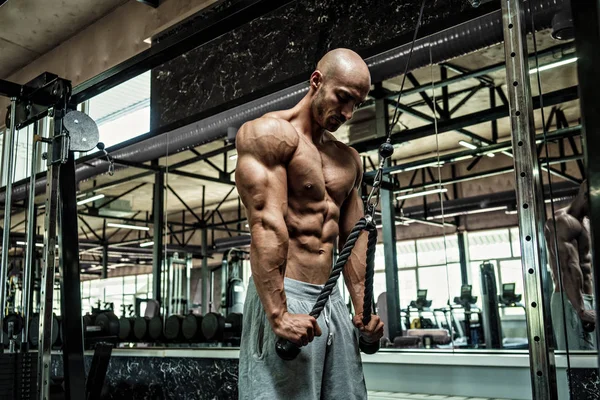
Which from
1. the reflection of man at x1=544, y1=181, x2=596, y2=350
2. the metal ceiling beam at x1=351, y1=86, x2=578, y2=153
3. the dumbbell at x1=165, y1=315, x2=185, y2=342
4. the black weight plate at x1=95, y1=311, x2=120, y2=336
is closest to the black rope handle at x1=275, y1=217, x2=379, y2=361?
the reflection of man at x1=544, y1=181, x2=596, y2=350

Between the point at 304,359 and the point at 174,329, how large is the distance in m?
3.88

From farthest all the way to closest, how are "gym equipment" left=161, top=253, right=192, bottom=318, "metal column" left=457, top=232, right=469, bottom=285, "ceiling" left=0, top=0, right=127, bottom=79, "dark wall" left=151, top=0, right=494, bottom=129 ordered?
"metal column" left=457, top=232, right=469, bottom=285 < "gym equipment" left=161, top=253, right=192, bottom=318 < "ceiling" left=0, top=0, right=127, bottom=79 < "dark wall" left=151, top=0, right=494, bottom=129

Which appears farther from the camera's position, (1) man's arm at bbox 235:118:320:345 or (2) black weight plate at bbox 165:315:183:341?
(2) black weight plate at bbox 165:315:183:341

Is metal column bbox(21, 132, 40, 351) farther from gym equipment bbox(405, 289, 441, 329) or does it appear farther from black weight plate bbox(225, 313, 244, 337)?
gym equipment bbox(405, 289, 441, 329)

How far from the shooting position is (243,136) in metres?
1.76

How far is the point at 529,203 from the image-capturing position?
150 cm

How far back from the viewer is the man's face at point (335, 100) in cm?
177

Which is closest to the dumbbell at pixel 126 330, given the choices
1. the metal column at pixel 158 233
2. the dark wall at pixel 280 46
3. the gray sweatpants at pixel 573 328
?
the metal column at pixel 158 233

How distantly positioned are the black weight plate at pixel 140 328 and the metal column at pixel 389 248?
2.58 m

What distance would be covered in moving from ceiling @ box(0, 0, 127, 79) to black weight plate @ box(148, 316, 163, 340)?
2.96 metres

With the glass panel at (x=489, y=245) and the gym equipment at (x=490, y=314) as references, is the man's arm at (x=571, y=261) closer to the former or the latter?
the gym equipment at (x=490, y=314)

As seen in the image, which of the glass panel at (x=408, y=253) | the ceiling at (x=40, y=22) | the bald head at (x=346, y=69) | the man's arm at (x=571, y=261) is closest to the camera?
the bald head at (x=346, y=69)

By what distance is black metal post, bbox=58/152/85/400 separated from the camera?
8.46ft

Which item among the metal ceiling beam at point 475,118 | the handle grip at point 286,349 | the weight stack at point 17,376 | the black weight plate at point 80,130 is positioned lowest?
the weight stack at point 17,376
